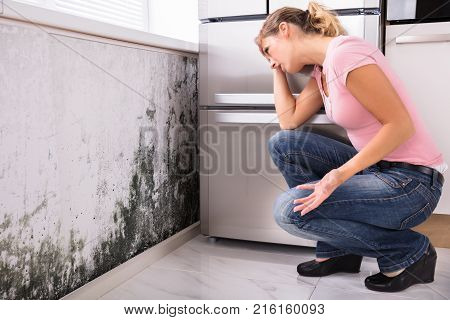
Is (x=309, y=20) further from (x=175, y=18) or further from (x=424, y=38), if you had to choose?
(x=175, y=18)

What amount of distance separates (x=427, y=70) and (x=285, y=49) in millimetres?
484

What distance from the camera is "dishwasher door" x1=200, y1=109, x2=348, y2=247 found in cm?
175

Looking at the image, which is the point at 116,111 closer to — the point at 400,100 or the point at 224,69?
the point at 224,69

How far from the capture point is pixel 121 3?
79.3 inches

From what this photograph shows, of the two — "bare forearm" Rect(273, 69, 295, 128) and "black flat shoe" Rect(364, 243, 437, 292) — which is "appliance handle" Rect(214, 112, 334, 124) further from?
"black flat shoe" Rect(364, 243, 437, 292)

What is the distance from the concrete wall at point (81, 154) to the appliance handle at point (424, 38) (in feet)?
2.40

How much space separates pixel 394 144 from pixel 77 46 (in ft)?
2.63

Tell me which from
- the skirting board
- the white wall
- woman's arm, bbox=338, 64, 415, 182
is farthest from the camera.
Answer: the white wall

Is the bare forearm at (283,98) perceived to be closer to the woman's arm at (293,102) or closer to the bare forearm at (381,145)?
the woman's arm at (293,102)

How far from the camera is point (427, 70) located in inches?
64.3

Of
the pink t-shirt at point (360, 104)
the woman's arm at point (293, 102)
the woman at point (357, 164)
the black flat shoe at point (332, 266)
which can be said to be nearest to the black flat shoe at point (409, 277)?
the woman at point (357, 164)

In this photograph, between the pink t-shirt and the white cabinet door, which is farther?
the white cabinet door

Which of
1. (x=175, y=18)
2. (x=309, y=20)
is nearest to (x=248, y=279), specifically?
(x=309, y=20)

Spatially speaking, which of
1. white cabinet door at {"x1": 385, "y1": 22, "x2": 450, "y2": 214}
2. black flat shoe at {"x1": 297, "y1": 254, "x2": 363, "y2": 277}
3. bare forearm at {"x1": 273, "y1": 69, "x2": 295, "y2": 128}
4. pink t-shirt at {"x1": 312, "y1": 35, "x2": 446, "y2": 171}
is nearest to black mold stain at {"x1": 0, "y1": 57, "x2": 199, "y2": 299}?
bare forearm at {"x1": 273, "y1": 69, "x2": 295, "y2": 128}
